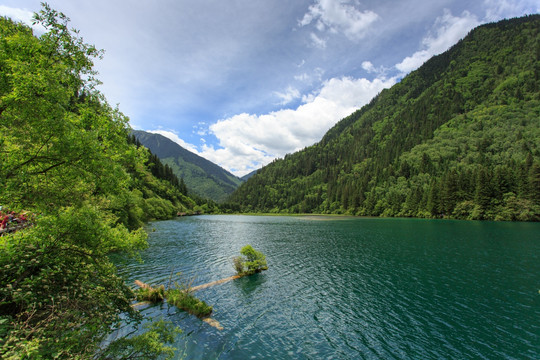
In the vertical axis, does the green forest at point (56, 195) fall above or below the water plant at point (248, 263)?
above

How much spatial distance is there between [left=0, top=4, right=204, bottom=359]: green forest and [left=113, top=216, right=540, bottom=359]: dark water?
7191 millimetres

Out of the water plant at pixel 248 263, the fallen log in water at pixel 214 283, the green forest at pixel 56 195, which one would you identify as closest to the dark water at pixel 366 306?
the fallen log in water at pixel 214 283

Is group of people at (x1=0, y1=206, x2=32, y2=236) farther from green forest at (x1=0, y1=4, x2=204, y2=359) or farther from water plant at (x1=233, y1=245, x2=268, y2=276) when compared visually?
water plant at (x1=233, y1=245, x2=268, y2=276)

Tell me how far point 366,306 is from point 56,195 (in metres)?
24.6

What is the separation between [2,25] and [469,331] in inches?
1280

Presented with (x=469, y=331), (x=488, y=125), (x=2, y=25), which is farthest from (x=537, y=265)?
(x=488, y=125)

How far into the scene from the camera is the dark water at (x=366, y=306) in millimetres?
15461

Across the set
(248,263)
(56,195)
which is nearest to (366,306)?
(248,263)

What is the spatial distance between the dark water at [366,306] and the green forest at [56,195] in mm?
7191

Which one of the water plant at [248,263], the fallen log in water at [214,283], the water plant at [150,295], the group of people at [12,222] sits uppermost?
the group of people at [12,222]

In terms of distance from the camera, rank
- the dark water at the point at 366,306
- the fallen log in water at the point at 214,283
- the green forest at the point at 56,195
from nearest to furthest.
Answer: the green forest at the point at 56,195 → the dark water at the point at 366,306 → the fallen log in water at the point at 214,283

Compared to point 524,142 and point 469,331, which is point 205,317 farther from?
point 524,142

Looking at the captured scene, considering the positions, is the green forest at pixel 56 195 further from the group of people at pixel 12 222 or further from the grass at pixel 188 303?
the grass at pixel 188 303

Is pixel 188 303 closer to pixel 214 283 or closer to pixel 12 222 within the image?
pixel 214 283
